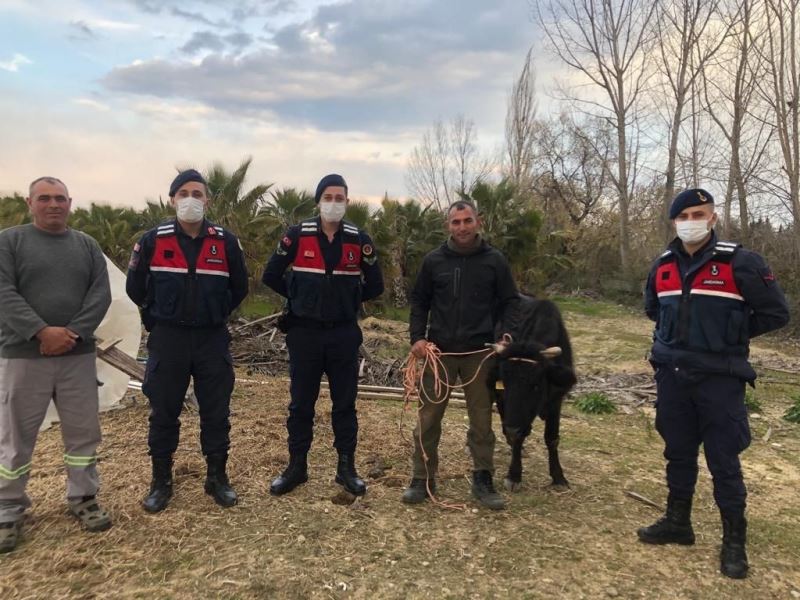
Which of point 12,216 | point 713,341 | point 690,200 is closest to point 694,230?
point 690,200

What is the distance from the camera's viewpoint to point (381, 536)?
3.61 m

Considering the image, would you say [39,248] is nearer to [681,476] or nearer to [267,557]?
[267,557]

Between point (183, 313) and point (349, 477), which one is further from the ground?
point (183, 313)

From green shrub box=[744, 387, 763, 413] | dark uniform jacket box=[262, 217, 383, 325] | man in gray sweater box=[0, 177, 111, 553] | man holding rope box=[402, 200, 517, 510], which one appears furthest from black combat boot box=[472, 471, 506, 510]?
green shrub box=[744, 387, 763, 413]

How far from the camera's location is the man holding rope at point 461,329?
3.99m

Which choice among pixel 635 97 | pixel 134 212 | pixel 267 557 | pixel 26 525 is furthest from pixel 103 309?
pixel 635 97

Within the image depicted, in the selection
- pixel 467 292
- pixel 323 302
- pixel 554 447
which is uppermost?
pixel 467 292

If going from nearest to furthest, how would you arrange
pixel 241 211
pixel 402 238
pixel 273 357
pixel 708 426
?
pixel 708 426, pixel 273 357, pixel 241 211, pixel 402 238

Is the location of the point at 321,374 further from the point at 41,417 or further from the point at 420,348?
the point at 41,417

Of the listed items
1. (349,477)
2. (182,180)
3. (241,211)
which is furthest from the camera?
(241,211)

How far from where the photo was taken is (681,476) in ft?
11.8

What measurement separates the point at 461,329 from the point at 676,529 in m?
1.88

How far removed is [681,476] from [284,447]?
3250mm

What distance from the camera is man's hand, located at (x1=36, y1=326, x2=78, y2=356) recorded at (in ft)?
10.8
